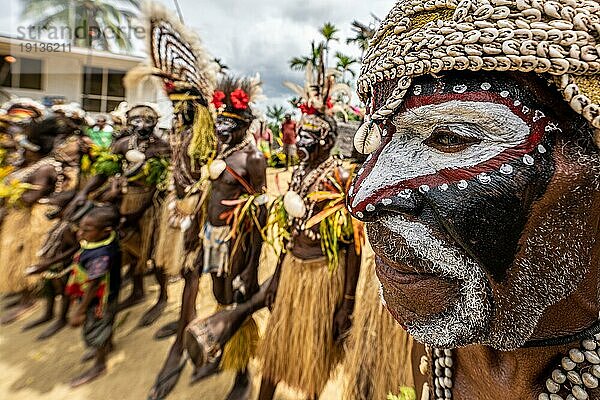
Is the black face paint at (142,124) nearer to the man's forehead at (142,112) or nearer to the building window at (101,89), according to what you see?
the man's forehead at (142,112)

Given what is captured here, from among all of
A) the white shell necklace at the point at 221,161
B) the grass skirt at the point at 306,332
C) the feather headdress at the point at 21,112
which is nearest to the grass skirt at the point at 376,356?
the grass skirt at the point at 306,332

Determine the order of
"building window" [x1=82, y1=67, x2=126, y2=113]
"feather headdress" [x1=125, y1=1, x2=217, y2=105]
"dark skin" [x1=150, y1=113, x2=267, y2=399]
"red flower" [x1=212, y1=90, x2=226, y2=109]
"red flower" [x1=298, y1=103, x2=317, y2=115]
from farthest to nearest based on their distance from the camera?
"building window" [x1=82, y1=67, x2=126, y2=113] → "feather headdress" [x1=125, y1=1, x2=217, y2=105] → "red flower" [x1=212, y1=90, x2=226, y2=109] → "dark skin" [x1=150, y1=113, x2=267, y2=399] → "red flower" [x1=298, y1=103, x2=317, y2=115]

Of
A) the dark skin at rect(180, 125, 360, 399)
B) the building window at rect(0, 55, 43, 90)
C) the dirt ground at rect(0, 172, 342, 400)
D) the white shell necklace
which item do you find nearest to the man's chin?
the dark skin at rect(180, 125, 360, 399)

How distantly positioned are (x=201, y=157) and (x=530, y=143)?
344cm

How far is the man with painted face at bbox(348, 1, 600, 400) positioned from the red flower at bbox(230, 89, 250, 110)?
269cm

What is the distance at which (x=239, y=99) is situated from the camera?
3348 mm

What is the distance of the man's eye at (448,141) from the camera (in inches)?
27.0

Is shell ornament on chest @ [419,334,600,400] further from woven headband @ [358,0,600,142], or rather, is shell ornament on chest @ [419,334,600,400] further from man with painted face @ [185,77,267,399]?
man with painted face @ [185,77,267,399]

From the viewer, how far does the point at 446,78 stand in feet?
2.30

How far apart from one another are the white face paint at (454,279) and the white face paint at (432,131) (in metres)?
0.08

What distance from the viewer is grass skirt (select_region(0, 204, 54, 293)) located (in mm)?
4414

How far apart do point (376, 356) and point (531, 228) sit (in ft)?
5.04

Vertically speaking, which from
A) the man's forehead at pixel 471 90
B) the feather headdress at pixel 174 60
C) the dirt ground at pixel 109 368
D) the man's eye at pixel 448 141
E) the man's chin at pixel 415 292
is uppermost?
the feather headdress at pixel 174 60

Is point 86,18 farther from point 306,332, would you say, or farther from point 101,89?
point 306,332
